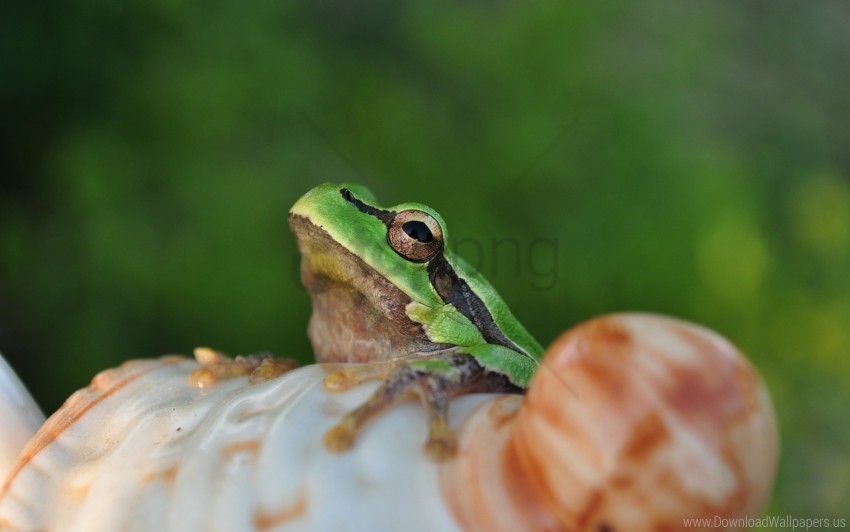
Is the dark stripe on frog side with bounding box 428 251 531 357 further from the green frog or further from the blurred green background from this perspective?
the blurred green background

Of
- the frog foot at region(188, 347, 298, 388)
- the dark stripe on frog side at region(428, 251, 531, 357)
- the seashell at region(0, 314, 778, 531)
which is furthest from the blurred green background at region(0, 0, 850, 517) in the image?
the seashell at region(0, 314, 778, 531)

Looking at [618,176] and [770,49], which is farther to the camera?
[770,49]

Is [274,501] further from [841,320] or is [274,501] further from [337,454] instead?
[841,320]

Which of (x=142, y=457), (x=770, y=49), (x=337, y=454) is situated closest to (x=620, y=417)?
(x=337, y=454)

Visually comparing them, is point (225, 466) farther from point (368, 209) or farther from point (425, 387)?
point (368, 209)

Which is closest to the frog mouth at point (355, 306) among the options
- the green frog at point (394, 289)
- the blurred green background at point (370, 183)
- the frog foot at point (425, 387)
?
the green frog at point (394, 289)
